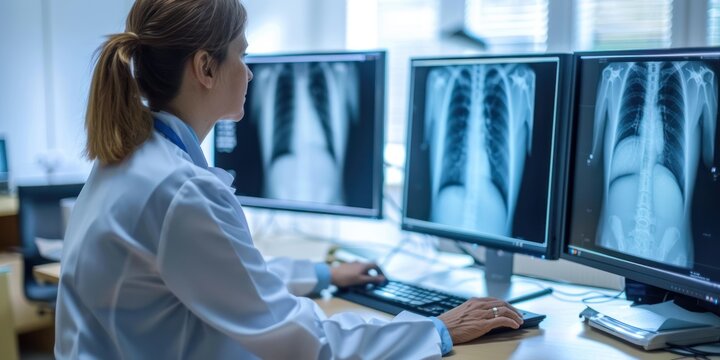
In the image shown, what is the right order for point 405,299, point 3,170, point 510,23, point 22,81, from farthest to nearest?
point 22,81
point 3,170
point 510,23
point 405,299

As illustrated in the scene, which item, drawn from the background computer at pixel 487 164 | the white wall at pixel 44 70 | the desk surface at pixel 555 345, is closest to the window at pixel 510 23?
the background computer at pixel 487 164

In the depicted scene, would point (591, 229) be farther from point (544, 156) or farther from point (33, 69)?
point (33, 69)

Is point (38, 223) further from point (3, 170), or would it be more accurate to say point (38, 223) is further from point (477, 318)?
point (477, 318)

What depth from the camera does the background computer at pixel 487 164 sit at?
4.88 feet

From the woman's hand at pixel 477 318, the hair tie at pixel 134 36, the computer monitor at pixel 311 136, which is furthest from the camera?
the computer monitor at pixel 311 136

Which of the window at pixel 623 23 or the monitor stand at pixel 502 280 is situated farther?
the window at pixel 623 23

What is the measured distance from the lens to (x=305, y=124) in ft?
6.49

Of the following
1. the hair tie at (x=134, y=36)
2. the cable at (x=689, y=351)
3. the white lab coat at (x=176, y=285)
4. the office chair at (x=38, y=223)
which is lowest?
the office chair at (x=38, y=223)

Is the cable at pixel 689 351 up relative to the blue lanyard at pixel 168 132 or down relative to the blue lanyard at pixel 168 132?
down

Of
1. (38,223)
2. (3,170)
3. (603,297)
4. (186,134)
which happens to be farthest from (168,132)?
(3,170)

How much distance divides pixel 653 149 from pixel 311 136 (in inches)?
36.9

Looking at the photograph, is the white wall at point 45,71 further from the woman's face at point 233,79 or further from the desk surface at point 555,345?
the desk surface at point 555,345

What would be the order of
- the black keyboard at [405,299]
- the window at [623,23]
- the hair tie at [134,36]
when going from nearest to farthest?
the hair tie at [134,36], the black keyboard at [405,299], the window at [623,23]

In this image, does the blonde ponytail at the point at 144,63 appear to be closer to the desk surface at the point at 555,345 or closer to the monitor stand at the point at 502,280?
the desk surface at the point at 555,345
